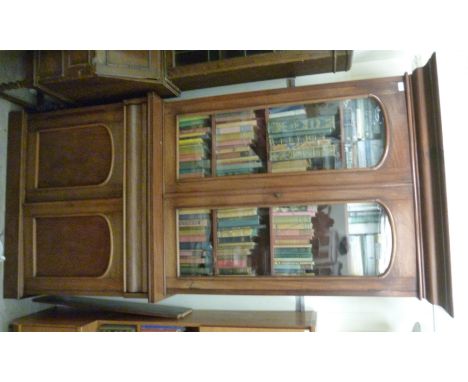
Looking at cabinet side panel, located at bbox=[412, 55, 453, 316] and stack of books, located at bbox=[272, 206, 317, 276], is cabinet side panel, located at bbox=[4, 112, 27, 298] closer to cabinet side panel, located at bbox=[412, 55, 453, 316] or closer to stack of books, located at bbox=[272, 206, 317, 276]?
stack of books, located at bbox=[272, 206, 317, 276]

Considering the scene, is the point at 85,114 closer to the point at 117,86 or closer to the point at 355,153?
the point at 117,86

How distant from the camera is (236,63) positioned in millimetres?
1313

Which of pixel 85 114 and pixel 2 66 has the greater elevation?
pixel 2 66

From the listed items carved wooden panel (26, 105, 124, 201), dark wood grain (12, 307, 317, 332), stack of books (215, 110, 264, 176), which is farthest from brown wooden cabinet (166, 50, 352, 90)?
dark wood grain (12, 307, 317, 332)

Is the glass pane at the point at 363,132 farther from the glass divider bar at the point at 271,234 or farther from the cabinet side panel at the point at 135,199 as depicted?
the cabinet side panel at the point at 135,199

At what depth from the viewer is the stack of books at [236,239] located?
1.28 metres

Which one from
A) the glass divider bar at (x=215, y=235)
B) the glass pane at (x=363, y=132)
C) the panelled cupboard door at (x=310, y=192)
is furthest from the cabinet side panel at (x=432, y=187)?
the glass divider bar at (x=215, y=235)

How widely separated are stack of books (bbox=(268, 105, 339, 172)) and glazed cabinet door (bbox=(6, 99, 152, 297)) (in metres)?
0.48

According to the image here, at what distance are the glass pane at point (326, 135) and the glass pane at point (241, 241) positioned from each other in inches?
7.5

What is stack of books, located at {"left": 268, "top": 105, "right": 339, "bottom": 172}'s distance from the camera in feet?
4.07

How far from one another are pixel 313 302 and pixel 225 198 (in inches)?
21.8

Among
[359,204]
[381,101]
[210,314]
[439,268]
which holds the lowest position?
[210,314]

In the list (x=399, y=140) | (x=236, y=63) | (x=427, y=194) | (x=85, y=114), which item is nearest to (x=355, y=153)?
(x=399, y=140)

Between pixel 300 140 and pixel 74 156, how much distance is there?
35.0 inches
